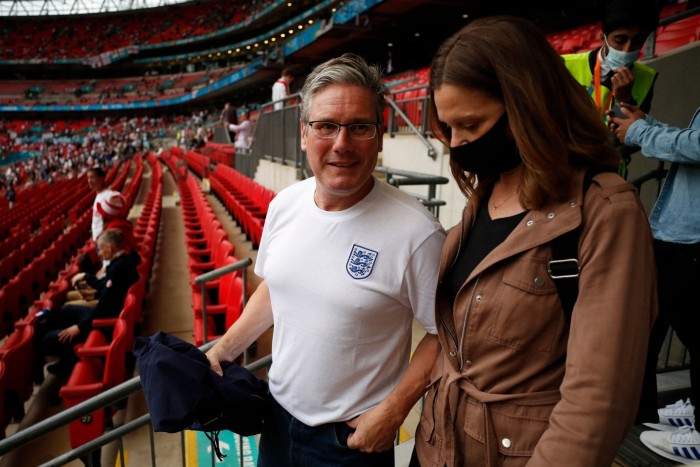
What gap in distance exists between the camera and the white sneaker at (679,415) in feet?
5.22

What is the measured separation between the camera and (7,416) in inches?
122

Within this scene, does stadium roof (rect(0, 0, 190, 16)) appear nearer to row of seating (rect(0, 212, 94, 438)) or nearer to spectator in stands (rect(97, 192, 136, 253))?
spectator in stands (rect(97, 192, 136, 253))

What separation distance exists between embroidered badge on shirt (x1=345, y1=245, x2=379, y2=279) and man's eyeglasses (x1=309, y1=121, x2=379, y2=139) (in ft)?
0.93

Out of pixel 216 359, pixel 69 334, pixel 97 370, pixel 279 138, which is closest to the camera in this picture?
pixel 216 359

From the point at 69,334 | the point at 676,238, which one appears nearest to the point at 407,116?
the point at 69,334

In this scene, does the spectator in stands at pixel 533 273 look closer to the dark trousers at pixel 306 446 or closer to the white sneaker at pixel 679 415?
the dark trousers at pixel 306 446

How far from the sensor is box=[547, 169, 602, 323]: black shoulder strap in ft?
2.38

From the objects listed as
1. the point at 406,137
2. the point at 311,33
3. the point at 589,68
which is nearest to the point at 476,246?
the point at 589,68

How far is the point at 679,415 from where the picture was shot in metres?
1.61

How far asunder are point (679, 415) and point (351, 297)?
1.42 metres

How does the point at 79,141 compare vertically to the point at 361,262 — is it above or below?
below

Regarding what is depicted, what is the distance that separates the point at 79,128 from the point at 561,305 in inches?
1969

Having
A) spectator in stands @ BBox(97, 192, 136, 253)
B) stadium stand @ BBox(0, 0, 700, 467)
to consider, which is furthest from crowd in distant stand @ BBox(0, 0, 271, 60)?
spectator in stands @ BBox(97, 192, 136, 253)

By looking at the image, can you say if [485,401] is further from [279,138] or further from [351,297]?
[279,138]
